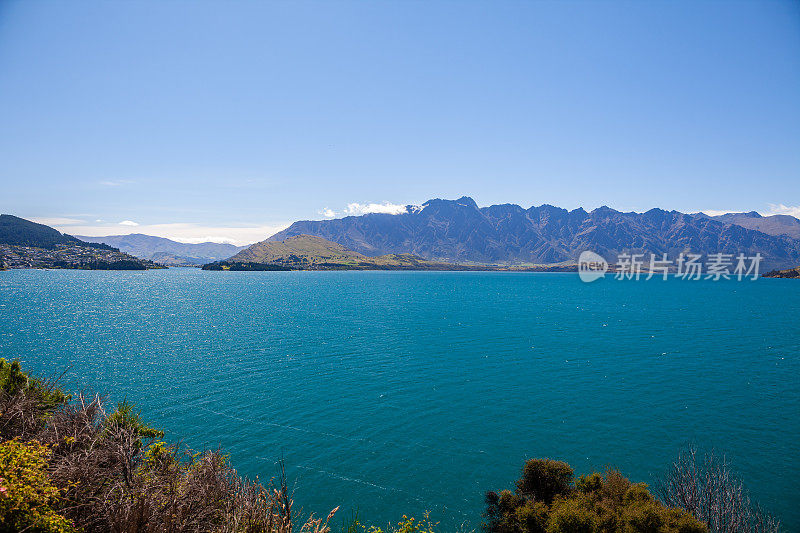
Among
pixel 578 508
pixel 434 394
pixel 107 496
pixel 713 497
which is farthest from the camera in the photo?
pixel 434 394

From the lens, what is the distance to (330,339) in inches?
3816

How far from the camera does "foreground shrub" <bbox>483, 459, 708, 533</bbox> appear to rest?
77.0 ft

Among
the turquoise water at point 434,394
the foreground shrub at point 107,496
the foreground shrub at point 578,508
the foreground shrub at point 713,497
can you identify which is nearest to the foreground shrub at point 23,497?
the foreground shrub at point 107,496

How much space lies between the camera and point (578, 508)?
25.8 metres

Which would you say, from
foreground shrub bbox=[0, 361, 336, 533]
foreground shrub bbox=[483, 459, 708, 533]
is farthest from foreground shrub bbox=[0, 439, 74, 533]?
foreground shrub bbox=[483, 459, 708, 533]

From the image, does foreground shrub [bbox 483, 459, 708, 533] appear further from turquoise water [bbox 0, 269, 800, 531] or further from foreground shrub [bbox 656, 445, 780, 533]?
foreground shrub [bbox 656, 445, 780, 533]

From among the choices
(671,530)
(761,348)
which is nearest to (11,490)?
(671,530)

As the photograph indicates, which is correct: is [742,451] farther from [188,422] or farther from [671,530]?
[188,422]

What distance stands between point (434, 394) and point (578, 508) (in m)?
36.4

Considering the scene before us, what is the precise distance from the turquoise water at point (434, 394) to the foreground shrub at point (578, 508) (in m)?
5.52

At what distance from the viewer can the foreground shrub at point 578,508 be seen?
2347 centimetres

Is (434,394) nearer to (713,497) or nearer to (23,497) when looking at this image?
(713,497)

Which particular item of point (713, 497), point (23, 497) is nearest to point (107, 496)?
point (23, 497)

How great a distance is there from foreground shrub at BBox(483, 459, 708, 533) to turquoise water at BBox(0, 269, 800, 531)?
18.1 feet
